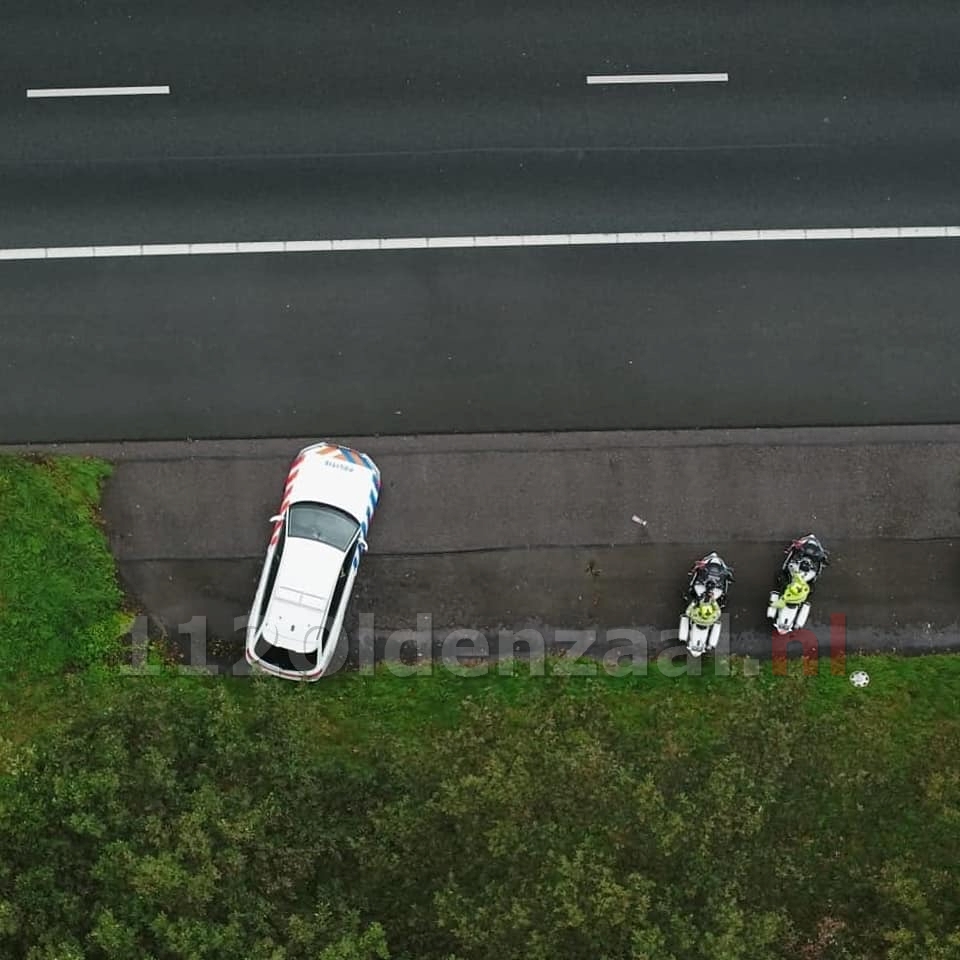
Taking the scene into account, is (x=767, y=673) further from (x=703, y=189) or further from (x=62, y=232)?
(x=62, y=232)

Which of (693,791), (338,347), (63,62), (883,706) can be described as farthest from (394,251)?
(883,706)

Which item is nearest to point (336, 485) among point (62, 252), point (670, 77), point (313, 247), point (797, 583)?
point (313, 247)

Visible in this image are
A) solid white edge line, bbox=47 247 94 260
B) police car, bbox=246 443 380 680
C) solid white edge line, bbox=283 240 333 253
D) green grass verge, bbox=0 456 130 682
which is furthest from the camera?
solid white edge line, bbox=283 240 333 253

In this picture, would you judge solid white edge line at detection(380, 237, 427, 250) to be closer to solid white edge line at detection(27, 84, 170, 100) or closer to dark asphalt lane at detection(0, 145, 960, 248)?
dark asphalt lane at detection(0, 145, 960, 248)

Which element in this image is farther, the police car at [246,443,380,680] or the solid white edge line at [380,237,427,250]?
the solid white edge line at [380,237,427,250]

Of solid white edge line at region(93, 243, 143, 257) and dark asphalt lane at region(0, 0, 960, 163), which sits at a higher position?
dark asphalt lane at region(0, 0, 960, 163)

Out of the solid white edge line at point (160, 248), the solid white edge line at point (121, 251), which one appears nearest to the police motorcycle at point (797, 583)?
the solid white edge line at point (160, 248)

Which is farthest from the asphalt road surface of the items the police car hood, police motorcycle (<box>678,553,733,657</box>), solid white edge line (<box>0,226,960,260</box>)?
police motorcycle (<box>678,553,733,657</box>)

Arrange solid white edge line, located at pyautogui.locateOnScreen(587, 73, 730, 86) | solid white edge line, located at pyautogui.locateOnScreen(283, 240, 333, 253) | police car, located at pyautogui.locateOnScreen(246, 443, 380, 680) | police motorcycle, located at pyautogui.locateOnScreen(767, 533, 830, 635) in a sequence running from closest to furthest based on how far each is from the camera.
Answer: police car, located at pyautogui.locateOnScreen(246, 443, 380, 680) < police motorcycle, located at pyautogui.locateOnScreen(767, 533, 830, 635) < solid white edge line, located at pyautogui.locateOnScreen(283, 240, 333, 253) < solid white edge line, located at pyautogui.locateOnScreen(587, 73, 730, 86)
